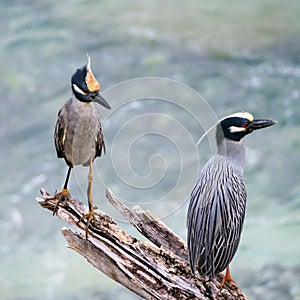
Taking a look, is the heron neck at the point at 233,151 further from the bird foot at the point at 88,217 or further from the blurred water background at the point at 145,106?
the blurred water background at the point at 145,106

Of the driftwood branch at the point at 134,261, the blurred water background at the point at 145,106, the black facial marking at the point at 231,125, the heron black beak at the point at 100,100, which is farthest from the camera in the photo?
the blurred water background at the point at 145,106

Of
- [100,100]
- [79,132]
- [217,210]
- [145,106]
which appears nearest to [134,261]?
[217,210]

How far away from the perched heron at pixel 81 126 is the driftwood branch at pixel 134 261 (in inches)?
2.2

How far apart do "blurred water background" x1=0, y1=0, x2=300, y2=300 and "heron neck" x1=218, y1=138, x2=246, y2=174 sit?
1.79 metres

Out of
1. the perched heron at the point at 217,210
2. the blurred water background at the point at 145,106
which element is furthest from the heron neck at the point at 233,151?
the blurred water background at the point at 145,106

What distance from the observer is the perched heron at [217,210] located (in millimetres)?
2689

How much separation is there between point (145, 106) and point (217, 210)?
12.8 feet

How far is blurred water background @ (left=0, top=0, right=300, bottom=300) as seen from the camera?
532 cm

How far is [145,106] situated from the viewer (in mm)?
6543

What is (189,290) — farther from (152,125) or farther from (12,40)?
(12,40)

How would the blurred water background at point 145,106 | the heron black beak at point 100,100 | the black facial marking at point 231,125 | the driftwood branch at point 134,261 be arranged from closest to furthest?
the heron black beak at point 100,100 → the black facial marking at point 231,125 → the driftwood branch at point 134,261 → the blurred water background at point 145,106

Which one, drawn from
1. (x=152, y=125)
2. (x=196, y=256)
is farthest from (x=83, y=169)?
(x=152, y=125)

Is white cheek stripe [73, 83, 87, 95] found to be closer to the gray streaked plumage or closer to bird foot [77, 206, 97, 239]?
the gray streaked plumage

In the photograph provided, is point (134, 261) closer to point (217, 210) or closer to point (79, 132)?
point (217, 210)
